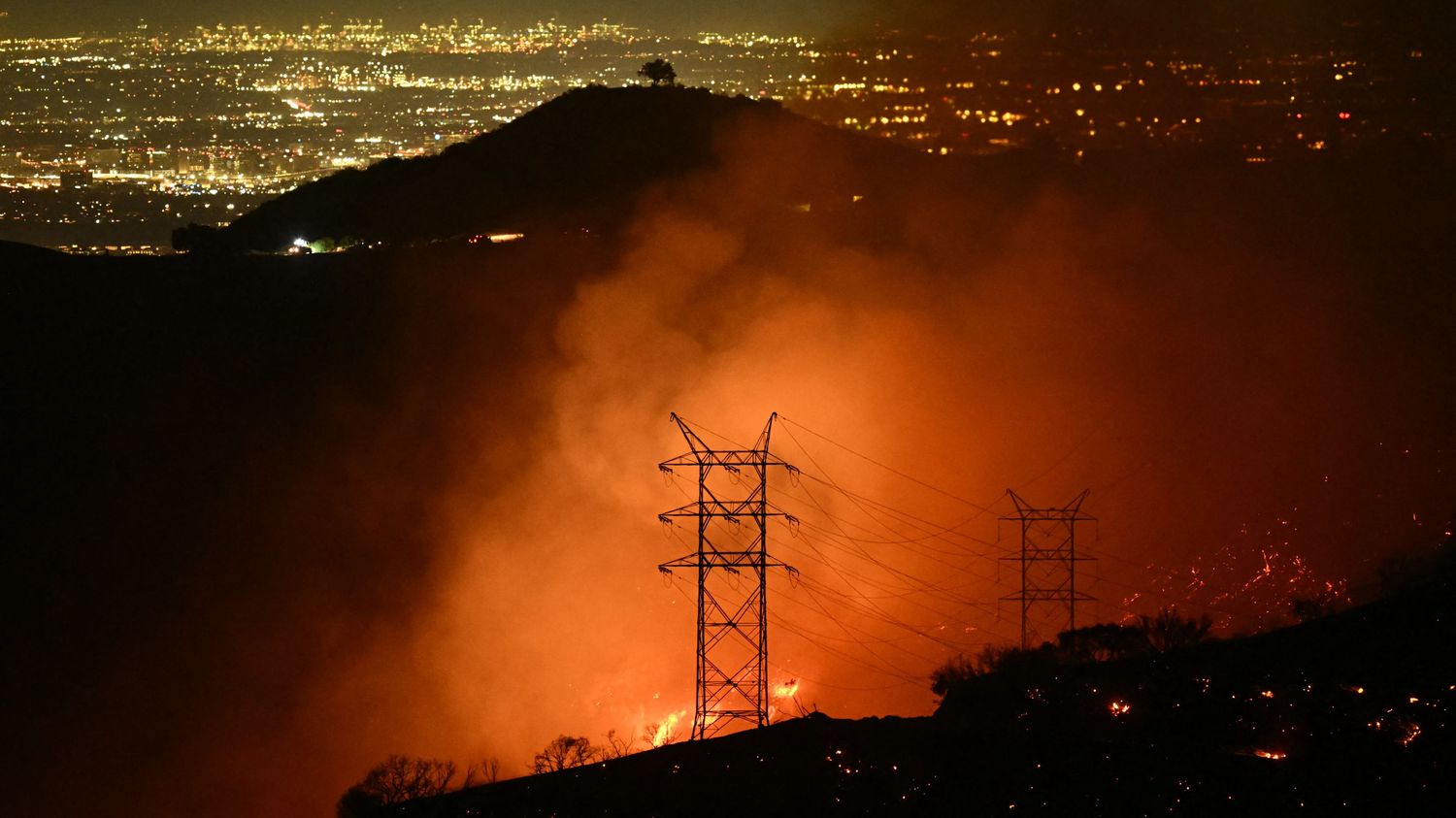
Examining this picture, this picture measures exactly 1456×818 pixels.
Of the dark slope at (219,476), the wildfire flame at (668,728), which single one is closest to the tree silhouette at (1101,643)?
the wildfire flame at (668,728)

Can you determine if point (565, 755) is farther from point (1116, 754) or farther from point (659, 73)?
point (659, 73)

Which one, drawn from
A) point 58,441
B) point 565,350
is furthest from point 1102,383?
point 58,441

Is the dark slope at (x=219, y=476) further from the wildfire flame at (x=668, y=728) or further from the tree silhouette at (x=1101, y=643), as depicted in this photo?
the tree silhouette at (x=1101, y=643)

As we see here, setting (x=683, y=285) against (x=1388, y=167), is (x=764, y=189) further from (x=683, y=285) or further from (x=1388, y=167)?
(x=1388, y=167)

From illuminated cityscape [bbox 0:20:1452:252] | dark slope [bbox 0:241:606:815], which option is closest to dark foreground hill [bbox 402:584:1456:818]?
dark slope [bbox 0:241:606:815]

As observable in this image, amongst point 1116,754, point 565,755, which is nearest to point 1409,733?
point 1116,754
